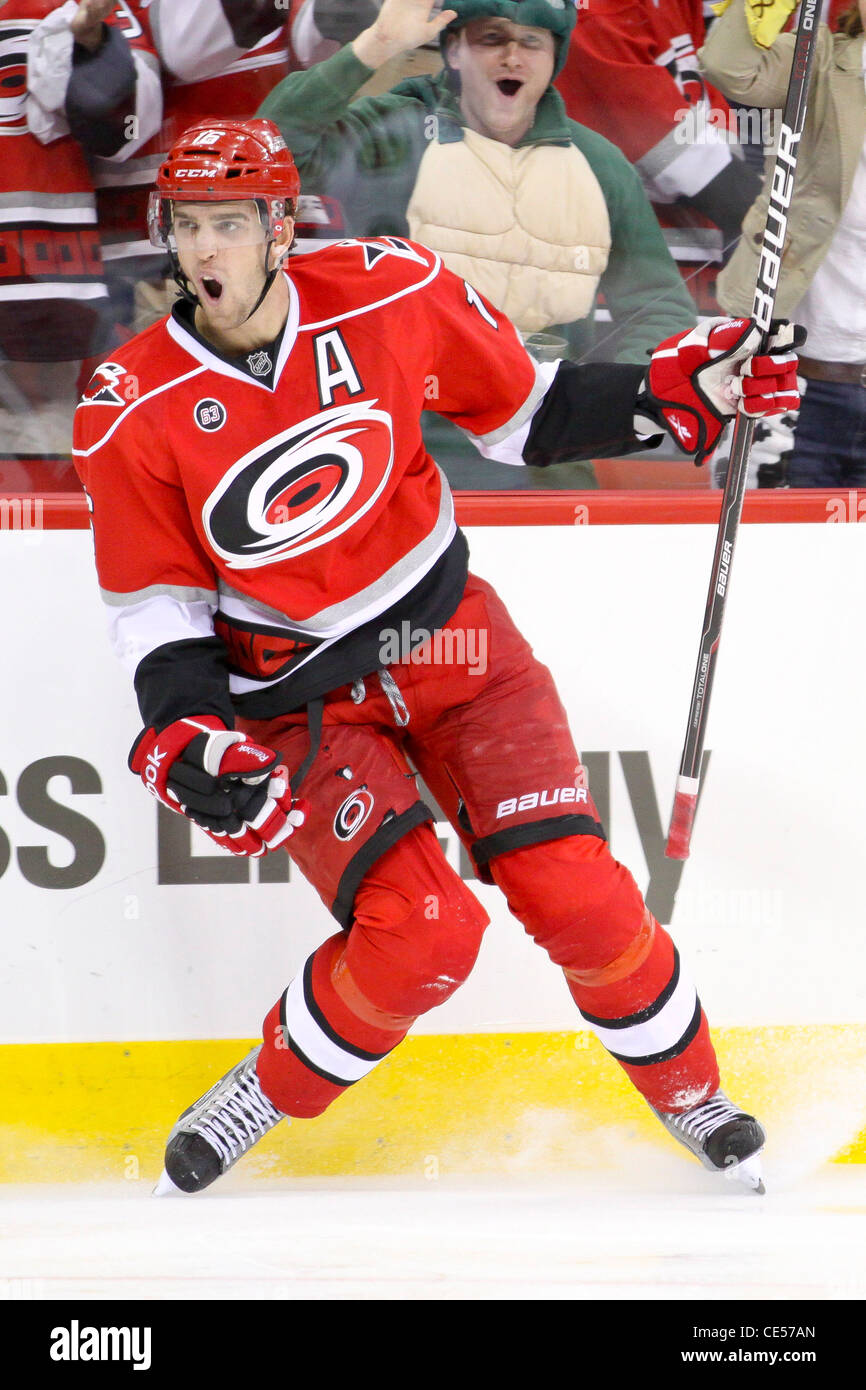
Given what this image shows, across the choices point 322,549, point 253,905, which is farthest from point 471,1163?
point 322,549

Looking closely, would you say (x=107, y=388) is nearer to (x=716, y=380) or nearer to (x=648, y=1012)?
(x=716, y=380)

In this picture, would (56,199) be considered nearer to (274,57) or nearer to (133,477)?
(274,57)

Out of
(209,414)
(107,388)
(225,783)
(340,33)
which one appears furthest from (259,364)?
(340,33)

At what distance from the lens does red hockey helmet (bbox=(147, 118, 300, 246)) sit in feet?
4.99

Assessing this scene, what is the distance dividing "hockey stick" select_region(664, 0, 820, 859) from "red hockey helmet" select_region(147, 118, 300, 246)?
2.15ft

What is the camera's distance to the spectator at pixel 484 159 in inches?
86.7

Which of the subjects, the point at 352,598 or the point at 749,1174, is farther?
the point at 749,1174

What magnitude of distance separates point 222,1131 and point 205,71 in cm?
181

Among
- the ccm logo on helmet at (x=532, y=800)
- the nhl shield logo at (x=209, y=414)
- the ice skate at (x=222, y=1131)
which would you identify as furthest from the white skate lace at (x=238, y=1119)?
the nhl shield logo at (x=209, y=414)

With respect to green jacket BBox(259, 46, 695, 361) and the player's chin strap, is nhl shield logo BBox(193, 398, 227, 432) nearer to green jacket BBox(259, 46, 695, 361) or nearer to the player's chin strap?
the player's chin strap

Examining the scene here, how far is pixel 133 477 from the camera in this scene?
1606 mm

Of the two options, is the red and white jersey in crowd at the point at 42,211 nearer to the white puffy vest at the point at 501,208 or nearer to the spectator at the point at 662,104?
the white puffy vest at the point at 501,208

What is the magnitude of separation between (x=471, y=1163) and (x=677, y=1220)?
17.0 inches

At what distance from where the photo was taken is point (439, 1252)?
5.83ft
